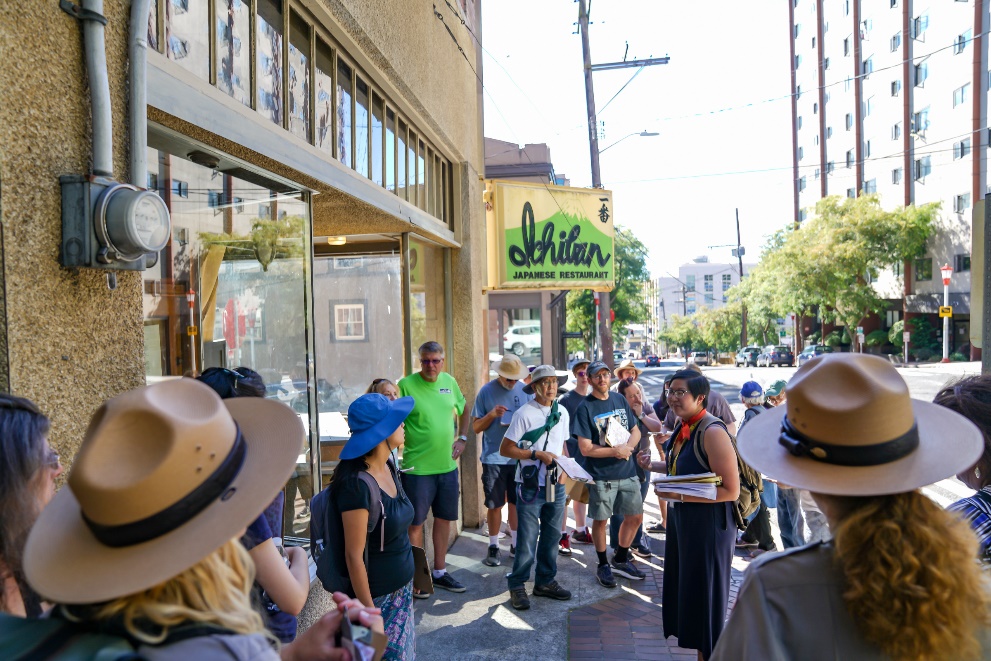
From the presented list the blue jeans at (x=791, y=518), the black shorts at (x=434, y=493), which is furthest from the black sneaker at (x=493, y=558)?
the blue jeans at (x=791, y=518)

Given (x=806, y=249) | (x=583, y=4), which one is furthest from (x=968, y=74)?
(x=583, y=4)

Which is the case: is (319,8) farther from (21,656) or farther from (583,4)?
(583,4)

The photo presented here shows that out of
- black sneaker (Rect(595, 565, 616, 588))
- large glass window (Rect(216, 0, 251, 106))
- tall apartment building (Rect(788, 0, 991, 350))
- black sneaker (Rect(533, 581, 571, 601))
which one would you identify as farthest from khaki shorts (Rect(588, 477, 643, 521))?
tall apartment building (Rect(788, 0, 991, 350))

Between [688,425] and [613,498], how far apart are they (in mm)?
1930

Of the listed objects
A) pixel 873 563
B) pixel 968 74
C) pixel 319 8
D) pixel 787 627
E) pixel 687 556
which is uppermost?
pixel 968 74

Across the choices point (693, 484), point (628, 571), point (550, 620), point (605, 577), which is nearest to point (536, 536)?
point (550, 620)

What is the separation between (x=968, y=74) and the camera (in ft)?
112

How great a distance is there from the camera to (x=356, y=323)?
265 inches

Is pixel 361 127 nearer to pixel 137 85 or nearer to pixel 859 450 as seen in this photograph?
pixel 137 85

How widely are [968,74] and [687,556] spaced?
39.4 metres

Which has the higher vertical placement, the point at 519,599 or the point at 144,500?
the point at 144,500

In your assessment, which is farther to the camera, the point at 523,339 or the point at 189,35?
the point at 523,339

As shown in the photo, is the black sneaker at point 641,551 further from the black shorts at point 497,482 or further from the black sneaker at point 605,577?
the black shorts at point 497,482

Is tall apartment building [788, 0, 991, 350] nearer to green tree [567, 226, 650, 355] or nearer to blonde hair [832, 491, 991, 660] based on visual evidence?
green tree [567, 226, 650, 355]
